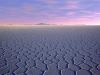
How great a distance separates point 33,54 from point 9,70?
1.11 meters

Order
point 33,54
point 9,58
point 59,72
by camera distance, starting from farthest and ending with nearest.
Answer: point 33,54, point 9,58, point 59,72

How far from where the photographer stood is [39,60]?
396cm

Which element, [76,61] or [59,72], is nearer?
[59,72]

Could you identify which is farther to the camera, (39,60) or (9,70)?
(39,60)

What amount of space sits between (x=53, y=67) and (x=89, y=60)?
0.75m

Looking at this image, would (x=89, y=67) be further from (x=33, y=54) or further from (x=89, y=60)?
(x=33, y=54)

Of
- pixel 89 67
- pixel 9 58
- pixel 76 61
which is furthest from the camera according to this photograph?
pixel 9 58

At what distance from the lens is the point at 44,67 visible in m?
3.55

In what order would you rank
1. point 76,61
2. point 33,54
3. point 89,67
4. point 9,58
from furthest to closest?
point 33,54
point 9,58
point 76,61
point 89,67

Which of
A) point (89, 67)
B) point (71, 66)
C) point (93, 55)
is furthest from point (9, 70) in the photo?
point (93, 55)

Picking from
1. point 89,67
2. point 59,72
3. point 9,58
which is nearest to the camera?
point 59,72

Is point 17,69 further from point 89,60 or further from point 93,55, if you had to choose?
point 93,55

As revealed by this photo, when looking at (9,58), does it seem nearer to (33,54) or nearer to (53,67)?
(33,54)

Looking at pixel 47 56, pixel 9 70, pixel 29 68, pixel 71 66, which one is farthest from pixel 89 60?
pixel 9 70
